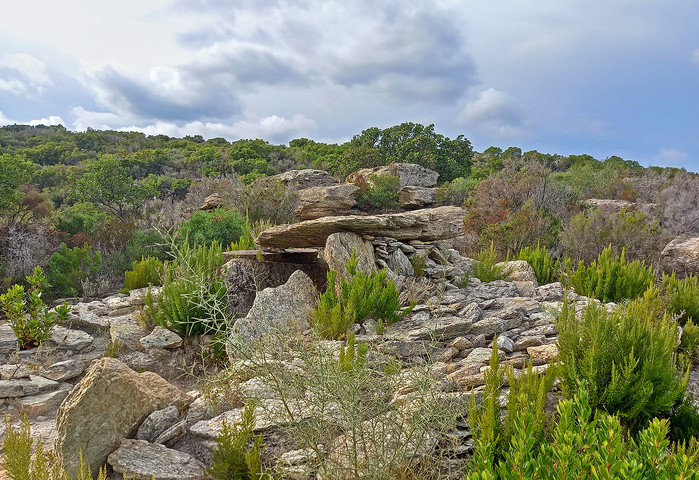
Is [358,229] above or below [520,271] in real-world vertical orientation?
above

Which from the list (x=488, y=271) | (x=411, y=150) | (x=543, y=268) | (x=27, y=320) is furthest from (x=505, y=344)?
(x=411, y=150)

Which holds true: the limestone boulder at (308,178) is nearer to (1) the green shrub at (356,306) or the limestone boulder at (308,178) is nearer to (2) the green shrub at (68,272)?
(2) the green shrub at (68,272)

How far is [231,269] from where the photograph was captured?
6.34m

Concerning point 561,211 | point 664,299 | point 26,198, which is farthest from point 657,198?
point 26,198

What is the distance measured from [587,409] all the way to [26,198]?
41.2 ft

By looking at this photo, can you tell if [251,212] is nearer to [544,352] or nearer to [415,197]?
[415,197]

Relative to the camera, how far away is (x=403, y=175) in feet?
73.3

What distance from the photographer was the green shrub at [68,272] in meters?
7.64

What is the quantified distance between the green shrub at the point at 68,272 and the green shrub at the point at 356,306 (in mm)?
5122

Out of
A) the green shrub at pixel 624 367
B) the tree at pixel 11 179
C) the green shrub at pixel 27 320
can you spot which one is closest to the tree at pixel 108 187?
the tree at pixel 11 179

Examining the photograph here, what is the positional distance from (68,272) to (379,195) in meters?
12.8

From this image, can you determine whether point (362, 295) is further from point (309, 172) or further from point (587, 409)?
point (309, 172)

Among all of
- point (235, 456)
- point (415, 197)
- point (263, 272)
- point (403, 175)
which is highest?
point (403, 175)

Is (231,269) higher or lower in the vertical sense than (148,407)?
higher
